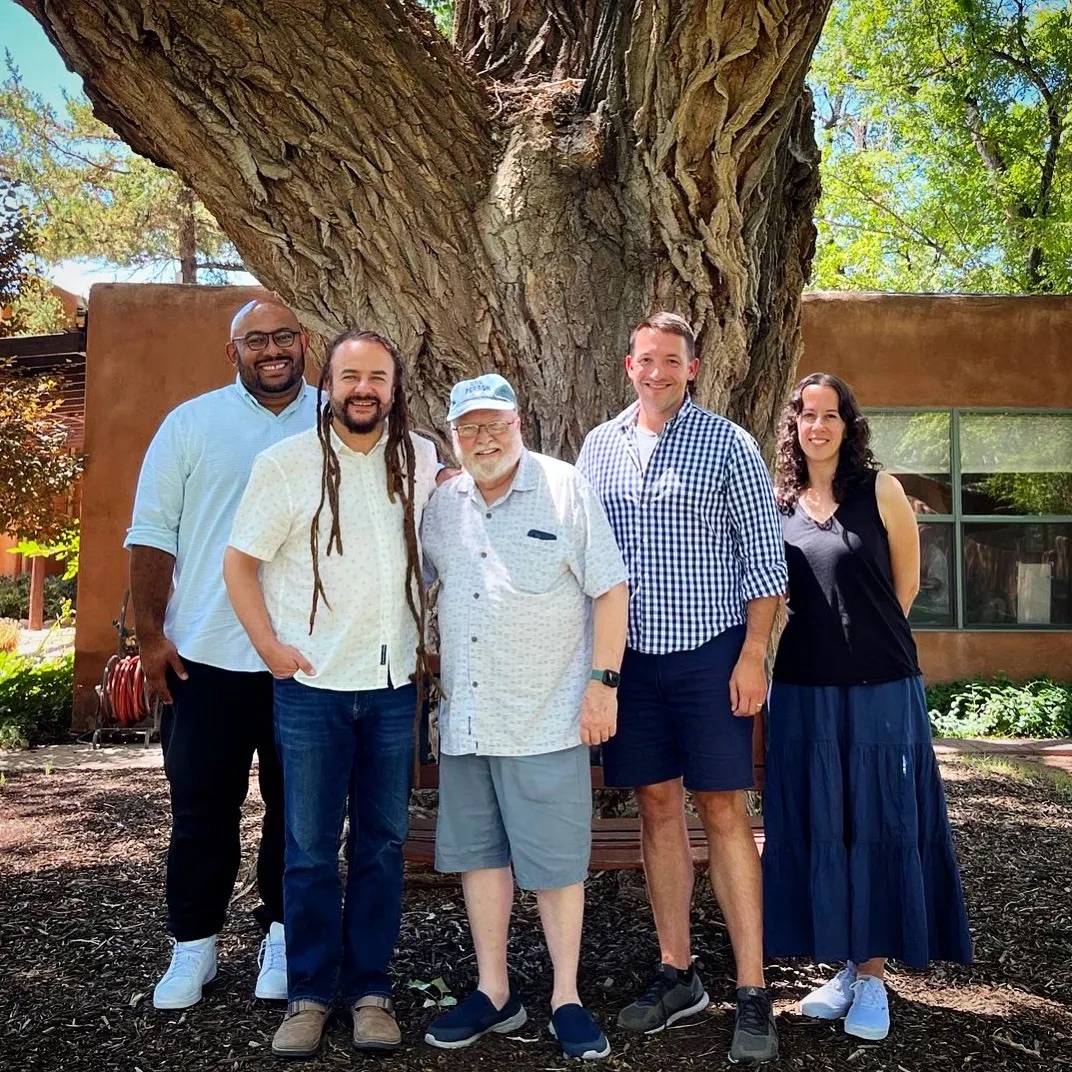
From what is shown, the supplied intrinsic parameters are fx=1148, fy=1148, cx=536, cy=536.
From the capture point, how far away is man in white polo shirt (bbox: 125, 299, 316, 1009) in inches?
142

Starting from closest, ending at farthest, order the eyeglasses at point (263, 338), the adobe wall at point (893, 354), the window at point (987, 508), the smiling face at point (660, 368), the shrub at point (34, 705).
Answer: the smiling face at point (660, 368) → the eyeglasses at point (263, 338) → the shrub at point (34, 705) → the adobe wall at point (893, 354) → the window at point (987, 508)

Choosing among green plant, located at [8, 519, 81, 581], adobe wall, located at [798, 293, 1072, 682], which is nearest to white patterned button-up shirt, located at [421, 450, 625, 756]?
adobe wall, located at [798, 293, 1072, 682]

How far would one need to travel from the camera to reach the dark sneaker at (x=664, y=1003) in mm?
3441

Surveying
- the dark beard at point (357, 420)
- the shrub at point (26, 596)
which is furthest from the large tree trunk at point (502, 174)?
the shrub at point (26, 596)

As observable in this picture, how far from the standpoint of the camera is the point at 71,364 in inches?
437

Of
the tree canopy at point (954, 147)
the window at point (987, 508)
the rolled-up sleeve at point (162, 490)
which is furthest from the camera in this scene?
the tree canopy at point (954, 147)

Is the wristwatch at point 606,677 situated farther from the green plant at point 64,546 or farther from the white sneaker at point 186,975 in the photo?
the green plant at point 64,546

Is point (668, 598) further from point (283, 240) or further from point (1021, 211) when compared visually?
point (1021, 211)

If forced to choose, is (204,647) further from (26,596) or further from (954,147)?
(26,596)

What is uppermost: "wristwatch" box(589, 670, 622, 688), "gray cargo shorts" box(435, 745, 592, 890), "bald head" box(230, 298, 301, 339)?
"bald head" box(230, 298, 301, 339)

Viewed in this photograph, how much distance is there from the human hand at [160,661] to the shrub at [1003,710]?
755 centimetres

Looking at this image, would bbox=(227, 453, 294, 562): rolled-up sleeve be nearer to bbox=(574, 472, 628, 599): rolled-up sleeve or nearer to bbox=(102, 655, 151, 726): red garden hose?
bbox=(574, 472, 628, 599): rolled-up sleeve

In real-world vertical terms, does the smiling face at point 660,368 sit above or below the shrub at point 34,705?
above

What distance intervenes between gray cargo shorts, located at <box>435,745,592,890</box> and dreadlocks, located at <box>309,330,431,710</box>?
355mm
